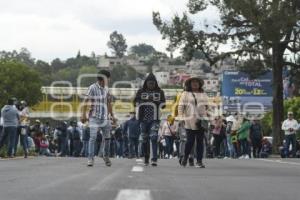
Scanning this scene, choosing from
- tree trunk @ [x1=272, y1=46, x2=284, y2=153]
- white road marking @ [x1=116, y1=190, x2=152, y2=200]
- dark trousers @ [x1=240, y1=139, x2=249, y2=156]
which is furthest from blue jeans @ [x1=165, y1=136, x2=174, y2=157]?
white road marking @ [x1=116, y1=190, x2=152, y2=200]

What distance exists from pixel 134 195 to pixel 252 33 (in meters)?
32.9

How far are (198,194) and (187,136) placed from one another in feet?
22.5

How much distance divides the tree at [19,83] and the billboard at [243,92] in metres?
50.7

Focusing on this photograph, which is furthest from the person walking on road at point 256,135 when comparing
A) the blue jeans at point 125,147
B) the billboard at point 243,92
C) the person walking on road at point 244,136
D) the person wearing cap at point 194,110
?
the billboard at point 243,92

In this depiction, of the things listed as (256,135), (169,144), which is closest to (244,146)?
(256,135)

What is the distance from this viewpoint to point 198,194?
8.53m

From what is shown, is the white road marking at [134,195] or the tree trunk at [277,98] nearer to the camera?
the white road marking at [134,195]

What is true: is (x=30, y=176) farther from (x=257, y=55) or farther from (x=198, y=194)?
(x=257, y=55)

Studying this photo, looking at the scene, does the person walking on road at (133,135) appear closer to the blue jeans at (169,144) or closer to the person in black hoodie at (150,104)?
the blue jeans at (169,144)

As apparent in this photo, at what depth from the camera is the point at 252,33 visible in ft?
132

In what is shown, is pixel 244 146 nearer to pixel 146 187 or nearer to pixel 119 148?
pixel 119 148

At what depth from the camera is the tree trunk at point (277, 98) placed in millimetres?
40675

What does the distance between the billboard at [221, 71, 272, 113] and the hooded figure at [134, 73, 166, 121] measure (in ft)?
165

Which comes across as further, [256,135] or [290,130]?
[256,135]
